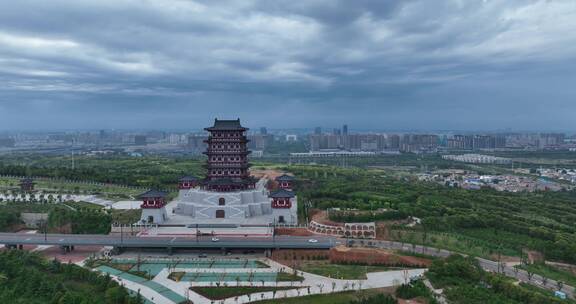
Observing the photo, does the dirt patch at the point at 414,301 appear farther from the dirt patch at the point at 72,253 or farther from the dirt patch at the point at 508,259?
the dirt patch at the point at 72,253

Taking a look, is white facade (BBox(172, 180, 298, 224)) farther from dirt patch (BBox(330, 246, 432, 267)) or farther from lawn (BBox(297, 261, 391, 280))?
lawn (BBox(297, 261, 391, 280))

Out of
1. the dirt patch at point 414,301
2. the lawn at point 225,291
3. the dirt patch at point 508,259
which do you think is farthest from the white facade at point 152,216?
the dirt patch at point 508,259

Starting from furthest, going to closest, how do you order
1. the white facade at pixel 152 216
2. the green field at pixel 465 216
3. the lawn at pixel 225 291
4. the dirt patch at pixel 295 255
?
the white facade at pixel 152 216 < the green field at pixel 465 216 < the dirt patch at pixel 295 255 < the lawn at pixel 225 291

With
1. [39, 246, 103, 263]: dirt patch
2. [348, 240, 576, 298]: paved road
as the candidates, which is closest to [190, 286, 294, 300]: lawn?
[39, 246, 103, 263]: dirt patch

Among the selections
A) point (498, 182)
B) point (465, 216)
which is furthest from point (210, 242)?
point (498, 182)

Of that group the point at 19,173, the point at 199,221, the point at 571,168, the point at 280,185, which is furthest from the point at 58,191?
the point at 571,168

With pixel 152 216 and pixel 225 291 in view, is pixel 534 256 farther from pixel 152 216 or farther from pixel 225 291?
pixel 152 216

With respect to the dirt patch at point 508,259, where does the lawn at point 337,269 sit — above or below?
above
